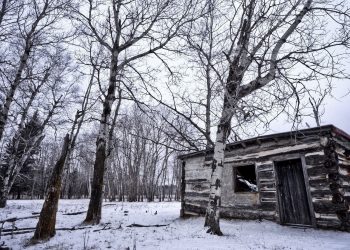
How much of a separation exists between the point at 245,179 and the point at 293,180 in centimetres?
314

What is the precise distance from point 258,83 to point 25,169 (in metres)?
32.4

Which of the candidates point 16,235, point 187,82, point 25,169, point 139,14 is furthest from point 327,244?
point 25,169

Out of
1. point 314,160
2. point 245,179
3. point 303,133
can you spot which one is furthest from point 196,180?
point 303,133

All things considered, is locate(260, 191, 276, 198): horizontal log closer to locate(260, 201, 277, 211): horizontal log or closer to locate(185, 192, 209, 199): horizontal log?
locate(260, 201, 277, 211): horizontal log

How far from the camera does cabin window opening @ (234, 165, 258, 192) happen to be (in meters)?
11.4

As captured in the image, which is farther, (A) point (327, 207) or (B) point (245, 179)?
(B) point (245, 179)

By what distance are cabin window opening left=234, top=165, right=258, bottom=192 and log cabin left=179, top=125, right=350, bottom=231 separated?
44 millimetres

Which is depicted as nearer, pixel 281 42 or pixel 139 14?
pixel 281 42

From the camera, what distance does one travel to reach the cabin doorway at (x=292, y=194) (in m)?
9.28

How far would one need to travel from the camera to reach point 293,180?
9.71m

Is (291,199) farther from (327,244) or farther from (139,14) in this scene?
(139,14)

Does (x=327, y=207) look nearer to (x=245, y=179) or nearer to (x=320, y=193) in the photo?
(x=320, y=193)

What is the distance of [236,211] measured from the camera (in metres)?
10.8

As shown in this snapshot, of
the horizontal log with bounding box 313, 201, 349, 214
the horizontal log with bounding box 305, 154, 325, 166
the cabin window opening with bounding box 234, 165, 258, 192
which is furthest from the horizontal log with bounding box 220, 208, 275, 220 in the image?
the horizontal log with bounding box 305, 154, 325, 166
